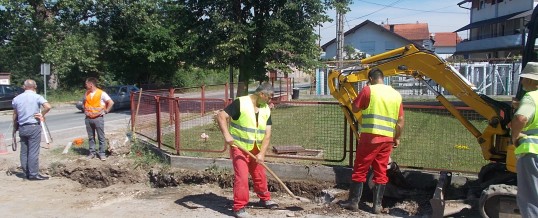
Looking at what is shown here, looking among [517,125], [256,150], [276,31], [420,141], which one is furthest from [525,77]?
[276,31]

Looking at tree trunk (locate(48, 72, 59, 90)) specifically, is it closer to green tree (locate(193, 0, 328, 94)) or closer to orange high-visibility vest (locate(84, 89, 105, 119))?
green tree (locate(193, 0, 328, 94))

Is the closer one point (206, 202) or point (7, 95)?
point (206, 202)

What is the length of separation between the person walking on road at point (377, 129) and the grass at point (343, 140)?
1.65m

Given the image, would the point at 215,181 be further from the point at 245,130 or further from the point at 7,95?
the point at 7,95

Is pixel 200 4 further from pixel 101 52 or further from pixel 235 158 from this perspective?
pixel 101 52

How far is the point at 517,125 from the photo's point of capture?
4277 millimetres

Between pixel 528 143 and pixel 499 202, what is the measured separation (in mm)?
1134

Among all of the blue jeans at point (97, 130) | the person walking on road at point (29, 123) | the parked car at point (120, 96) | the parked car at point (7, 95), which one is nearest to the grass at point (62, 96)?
the parked car at point (7, 95)

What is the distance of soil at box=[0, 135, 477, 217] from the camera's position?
6.22 meters

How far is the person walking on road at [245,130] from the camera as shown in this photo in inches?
228

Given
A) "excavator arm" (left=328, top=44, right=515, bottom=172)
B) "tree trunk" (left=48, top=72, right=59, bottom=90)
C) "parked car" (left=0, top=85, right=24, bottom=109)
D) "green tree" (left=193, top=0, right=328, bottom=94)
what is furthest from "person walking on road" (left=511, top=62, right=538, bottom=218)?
"tree trunk" (left=48, top=72, right=59, bottom=90)

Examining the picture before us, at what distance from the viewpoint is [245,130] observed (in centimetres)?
586

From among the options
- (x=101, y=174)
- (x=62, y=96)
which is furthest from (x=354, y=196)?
(x=62, y=96)

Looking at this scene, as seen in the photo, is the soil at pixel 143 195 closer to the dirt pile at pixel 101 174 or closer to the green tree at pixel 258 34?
the dirt pile at pixel 101 174
